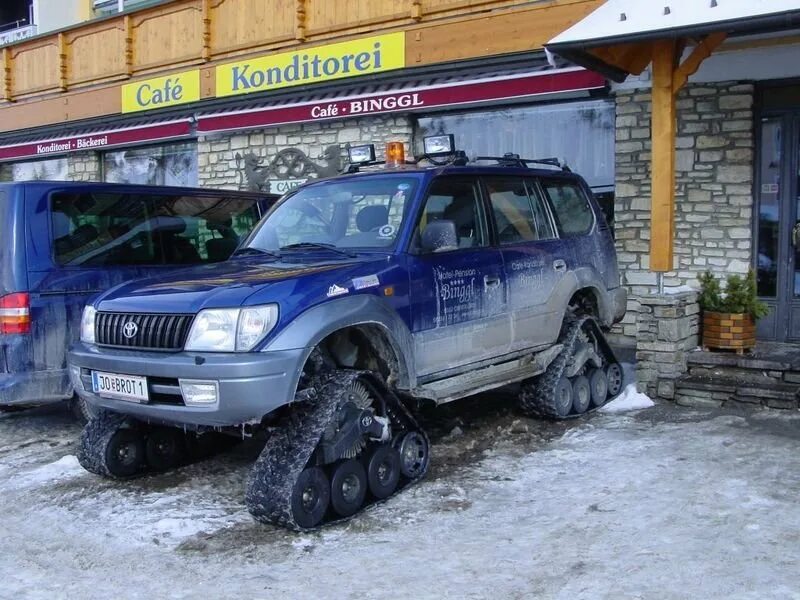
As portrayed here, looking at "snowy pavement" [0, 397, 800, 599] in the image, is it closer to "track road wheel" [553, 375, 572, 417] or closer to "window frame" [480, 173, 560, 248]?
"track road wheel" [553, 375, 572, 417]

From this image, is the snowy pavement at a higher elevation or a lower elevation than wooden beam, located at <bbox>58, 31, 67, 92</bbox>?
lower

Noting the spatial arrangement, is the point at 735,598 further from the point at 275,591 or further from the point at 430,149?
the point at 430,149

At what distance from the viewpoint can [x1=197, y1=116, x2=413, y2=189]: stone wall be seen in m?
10.7

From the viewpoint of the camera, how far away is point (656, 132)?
708 cm

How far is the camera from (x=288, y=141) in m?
11.7

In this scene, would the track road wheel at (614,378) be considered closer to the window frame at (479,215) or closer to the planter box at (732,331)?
the planter box at (732,331)

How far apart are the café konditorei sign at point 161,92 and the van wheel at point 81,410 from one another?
6.88m

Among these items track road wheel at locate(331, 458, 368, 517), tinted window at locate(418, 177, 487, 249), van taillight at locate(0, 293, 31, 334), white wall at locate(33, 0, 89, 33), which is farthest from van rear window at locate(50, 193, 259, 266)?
white wall at locate(33, 0, 89, 33)

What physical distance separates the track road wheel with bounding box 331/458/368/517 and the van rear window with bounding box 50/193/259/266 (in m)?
2.83

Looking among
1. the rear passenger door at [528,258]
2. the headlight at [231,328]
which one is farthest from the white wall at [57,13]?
the headlight at [231,328]

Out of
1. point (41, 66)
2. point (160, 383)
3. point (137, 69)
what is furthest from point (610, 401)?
point (41, 66)

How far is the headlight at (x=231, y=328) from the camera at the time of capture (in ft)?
14.2

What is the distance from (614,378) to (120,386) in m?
4.50

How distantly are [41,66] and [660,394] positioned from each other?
12.9 m
